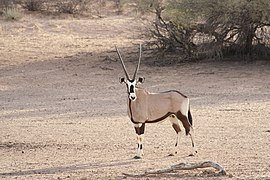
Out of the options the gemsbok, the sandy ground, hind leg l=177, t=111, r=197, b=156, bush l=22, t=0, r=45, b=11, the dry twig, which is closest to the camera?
the dry twig

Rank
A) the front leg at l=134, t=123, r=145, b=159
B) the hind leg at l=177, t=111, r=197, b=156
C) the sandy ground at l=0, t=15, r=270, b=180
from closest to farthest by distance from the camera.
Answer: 1. the sandy ground at l=0, t=15, r=270, b=180
2. the front leg at l=134, t=123, r=145, b=159
3. the hind leg at l=177, t=111, r=197, b=156

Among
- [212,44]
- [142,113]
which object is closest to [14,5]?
[212,44]

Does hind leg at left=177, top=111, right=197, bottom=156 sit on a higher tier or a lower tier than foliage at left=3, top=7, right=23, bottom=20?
higher

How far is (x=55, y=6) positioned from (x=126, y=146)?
23412mm

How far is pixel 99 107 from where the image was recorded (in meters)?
18.6

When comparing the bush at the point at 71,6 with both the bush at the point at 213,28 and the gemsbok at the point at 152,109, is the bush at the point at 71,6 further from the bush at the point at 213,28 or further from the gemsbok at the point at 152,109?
the gemsbok at the point at 152,109

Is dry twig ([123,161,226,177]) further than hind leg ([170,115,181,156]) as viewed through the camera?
No

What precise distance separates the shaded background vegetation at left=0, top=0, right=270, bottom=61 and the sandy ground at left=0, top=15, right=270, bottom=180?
582 millimetres

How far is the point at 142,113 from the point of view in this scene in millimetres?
12484

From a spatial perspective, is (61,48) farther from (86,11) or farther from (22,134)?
(22,134)

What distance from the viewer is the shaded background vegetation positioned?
23562mm

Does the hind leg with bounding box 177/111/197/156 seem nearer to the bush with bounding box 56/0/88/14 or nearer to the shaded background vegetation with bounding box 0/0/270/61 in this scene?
the shaded background vegetation with bounding box 0/0/270/61

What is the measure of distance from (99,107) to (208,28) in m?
6.68

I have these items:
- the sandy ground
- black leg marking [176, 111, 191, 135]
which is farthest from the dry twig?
black leg marking [176, 111, 191, 135]
